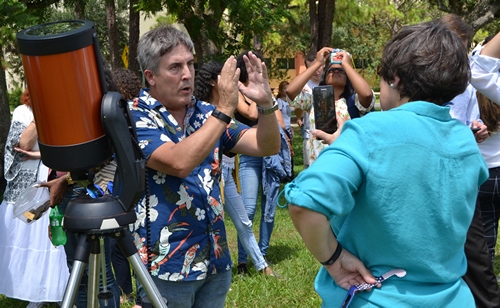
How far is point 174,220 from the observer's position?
2.60m

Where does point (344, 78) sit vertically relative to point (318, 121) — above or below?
below

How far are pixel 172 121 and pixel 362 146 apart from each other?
118 centimetres

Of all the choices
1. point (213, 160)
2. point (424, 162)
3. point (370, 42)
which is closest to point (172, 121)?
point (213, 160)

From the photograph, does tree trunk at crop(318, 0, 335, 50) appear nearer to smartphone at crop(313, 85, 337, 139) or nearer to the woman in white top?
the woman in white top

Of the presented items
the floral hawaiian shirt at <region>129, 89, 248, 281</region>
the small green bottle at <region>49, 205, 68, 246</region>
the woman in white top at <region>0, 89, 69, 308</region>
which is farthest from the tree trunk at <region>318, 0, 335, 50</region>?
the floral hawaiian shirt at <region>129, 89, 248, 281</region>

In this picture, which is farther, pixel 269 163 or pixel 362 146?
pixel 269 163

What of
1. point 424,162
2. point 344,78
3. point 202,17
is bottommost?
point 202,17

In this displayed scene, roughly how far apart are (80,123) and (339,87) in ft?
11.3

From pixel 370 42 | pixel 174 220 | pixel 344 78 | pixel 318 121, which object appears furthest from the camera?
pixel 370 42

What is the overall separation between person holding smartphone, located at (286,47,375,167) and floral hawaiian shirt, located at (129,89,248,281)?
7.09 ft

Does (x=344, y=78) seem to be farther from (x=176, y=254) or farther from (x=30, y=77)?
(x=30, y=77)

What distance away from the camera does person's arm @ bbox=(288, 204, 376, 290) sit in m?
1.74

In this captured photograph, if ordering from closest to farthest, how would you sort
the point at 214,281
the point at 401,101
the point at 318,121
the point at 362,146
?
1. the point at 362,146
2. the point at 401,101
3. the point at 214,281
4. the point at 318,121

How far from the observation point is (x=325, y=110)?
3.49 metres
